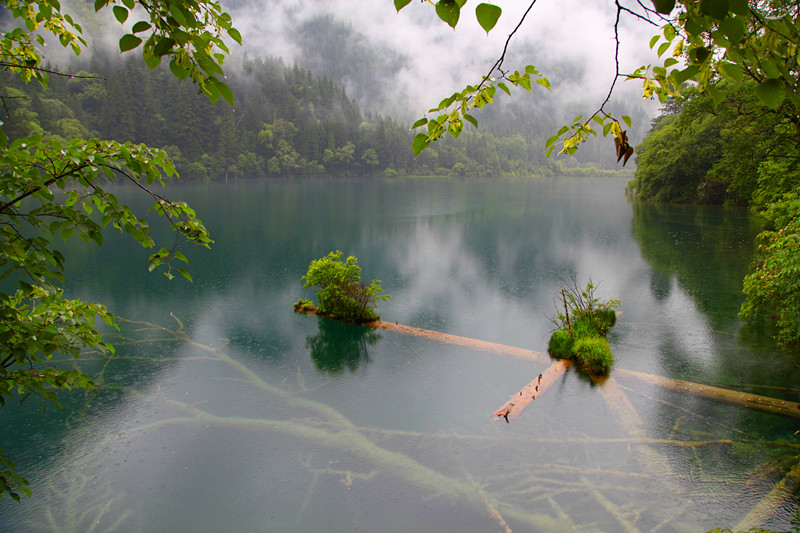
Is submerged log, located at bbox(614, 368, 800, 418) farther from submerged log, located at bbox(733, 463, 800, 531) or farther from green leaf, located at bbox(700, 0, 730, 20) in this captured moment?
green leaf, located at bbox(700, 0, 730, 20)

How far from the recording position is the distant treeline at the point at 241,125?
74.2 meters

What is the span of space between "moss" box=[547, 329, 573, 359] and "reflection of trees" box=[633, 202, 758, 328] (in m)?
5.43

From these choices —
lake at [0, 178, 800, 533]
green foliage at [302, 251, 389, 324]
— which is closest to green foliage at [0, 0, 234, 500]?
lake at [0, 178, 800, 533]

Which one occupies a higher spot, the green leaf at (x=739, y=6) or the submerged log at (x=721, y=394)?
the green leaf at (x=739, y=6)

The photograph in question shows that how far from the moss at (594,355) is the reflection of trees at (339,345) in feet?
17.3

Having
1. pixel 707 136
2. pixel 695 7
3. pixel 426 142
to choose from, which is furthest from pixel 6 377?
pixel 707 136

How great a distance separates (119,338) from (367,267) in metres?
11.1

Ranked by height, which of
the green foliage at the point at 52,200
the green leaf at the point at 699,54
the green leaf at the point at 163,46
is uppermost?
the green leaf at the point at 699,54

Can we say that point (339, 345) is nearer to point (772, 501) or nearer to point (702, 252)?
point (772, 501)

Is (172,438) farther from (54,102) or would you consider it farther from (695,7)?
(54,102)

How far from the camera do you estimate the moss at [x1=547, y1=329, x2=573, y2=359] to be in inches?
490

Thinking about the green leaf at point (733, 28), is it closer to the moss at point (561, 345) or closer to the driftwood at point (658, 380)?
the driftwood at point (658, 380)

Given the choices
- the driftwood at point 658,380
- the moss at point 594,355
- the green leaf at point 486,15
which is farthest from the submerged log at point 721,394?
the green leaf at point 486,15

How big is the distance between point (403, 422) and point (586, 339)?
5.46 m
